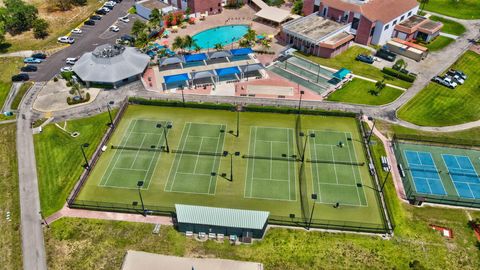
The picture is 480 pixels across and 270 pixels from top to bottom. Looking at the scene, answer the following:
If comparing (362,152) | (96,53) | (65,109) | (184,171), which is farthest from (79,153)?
(362,152)

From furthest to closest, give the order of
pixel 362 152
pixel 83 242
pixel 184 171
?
pixel 362 152 < pixel 184 171 < pixel 83 242

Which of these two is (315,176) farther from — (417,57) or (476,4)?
(476,4)

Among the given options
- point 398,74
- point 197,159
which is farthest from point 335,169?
point 398,74

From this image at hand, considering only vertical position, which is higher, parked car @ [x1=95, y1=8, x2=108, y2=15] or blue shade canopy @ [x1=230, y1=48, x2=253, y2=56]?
parked car @ [x1=95, y1=8, x2=108, y2=15]

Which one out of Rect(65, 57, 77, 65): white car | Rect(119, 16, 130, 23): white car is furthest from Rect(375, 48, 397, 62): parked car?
Rect(65, 57, 77, 65): white car

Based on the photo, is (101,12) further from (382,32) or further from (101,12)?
(382,32)

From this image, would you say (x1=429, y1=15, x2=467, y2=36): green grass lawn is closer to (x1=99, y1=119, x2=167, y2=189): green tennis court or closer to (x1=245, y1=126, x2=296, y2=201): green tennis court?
(x1=245, y1=126, x2=296, y2=201): green tennis court
